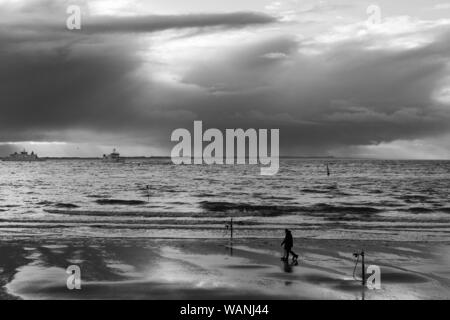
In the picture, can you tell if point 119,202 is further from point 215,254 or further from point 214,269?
point 214,269

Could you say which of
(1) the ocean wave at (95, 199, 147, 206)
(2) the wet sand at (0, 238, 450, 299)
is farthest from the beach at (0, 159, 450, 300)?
(1) the ocean wave at (95, 199, 147, 206)

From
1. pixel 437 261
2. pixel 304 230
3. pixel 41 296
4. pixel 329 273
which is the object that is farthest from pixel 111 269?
pixel 304 230

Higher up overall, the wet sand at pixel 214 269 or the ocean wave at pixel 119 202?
the ocean wave at pixel 119 202

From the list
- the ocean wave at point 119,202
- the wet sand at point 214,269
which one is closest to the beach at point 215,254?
the wet sand at point 214,269

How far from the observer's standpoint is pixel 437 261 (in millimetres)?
25172

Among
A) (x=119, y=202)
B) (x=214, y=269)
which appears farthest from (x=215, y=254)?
(x=119, y=202)

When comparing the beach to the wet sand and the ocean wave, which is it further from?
the ocean wave

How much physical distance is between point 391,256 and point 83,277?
1597 centimetres

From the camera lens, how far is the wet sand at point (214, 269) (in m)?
18.5

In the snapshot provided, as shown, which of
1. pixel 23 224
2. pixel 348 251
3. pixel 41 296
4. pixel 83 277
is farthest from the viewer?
pixel 23 224

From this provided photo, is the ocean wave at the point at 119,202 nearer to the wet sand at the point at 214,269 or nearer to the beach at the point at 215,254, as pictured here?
the beach at the point at 215,254

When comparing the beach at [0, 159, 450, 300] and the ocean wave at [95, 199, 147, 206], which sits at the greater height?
the ocean wave at [95, 199, 147, 206]

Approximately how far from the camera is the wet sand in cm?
1852

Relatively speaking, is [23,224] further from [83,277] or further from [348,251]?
[348,251]
